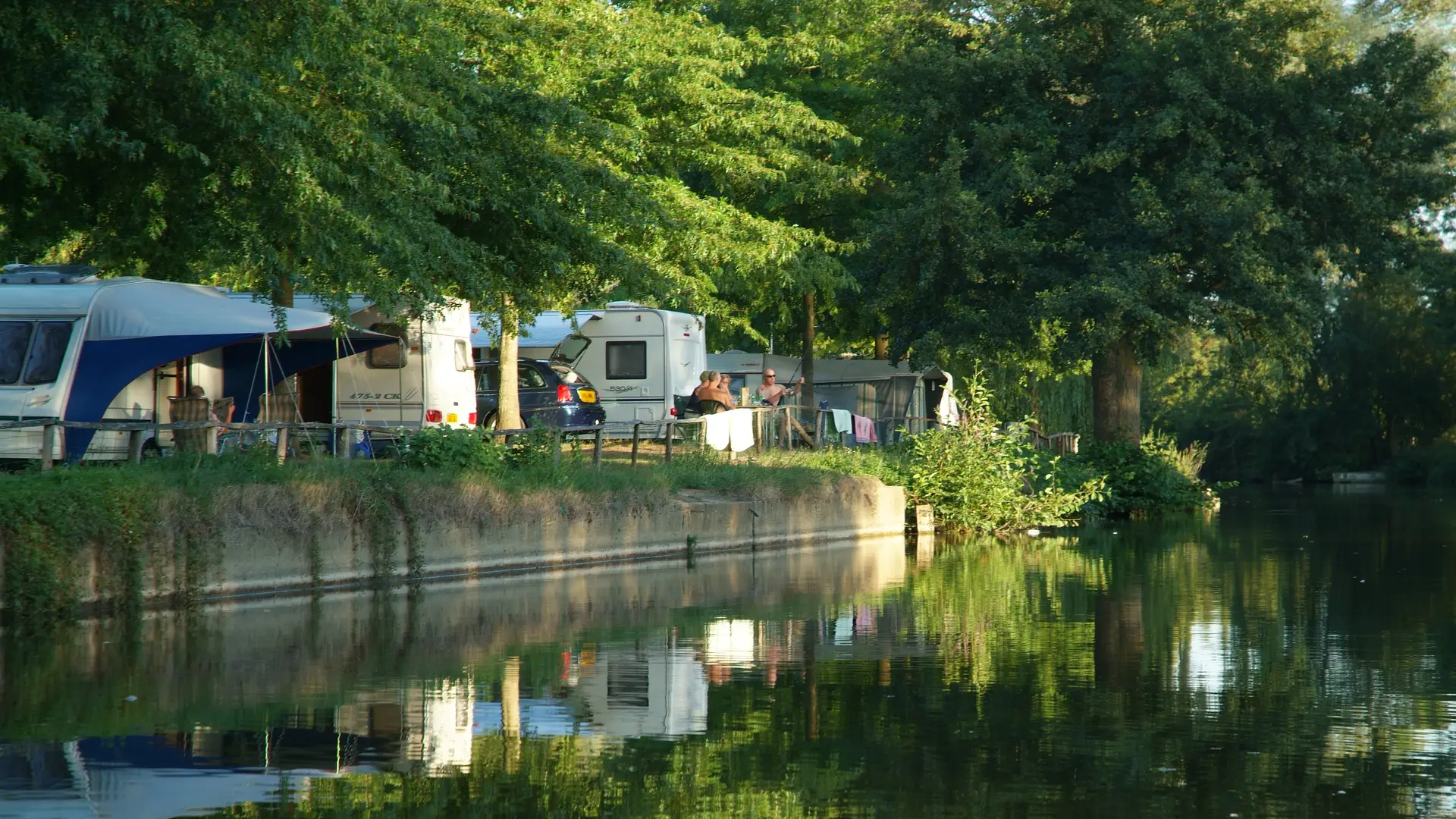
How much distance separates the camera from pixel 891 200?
128ft

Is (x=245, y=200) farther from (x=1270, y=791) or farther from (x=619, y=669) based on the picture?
(x=1270, y=791)

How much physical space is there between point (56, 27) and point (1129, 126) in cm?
2538

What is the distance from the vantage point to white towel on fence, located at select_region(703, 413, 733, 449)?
988 inches

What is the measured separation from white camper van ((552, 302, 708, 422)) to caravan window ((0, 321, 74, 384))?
1398cm

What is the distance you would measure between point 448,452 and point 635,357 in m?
15.4

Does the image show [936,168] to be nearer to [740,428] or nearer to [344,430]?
[740,428]

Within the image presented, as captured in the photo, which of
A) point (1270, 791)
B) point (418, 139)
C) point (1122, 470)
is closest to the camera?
point (1270, 791)

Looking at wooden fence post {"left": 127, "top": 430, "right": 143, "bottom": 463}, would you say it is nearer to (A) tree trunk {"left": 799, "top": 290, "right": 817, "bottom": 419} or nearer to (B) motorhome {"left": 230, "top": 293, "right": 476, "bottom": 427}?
(B) motorhome {"left": 230, "top": 293, "right": 476, "bottom": 427}

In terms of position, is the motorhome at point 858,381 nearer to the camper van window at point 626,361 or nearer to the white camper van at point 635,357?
the white camper van at point 635,357

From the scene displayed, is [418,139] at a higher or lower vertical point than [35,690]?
higher

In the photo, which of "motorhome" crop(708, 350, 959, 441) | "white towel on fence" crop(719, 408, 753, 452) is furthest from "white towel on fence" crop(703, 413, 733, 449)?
"motorhome" crop(708, 350, 959, 441)

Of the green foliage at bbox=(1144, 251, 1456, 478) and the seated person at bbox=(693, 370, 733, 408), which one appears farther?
the green foliage at bbox=(1144, 251, 1456, 478)

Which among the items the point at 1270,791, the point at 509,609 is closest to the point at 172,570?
the point at 509,609

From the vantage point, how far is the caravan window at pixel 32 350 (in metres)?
20.5
